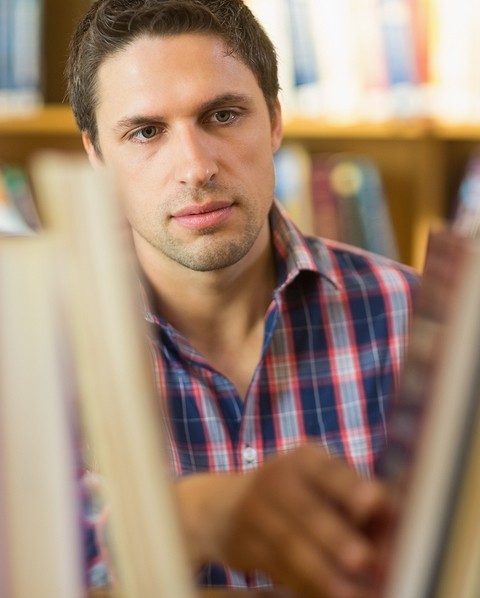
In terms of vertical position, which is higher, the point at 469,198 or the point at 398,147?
the point at 398,147

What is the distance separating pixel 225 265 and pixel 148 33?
278 mm

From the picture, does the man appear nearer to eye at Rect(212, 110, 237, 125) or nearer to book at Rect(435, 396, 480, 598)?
eye at Rect(212, 110, 237, 125)

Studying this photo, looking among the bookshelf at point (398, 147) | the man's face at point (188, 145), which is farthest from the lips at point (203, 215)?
the bookshelf at point (398, 147)

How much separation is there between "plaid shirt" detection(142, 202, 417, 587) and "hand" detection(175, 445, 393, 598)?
551 mm

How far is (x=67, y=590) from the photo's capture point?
0.37 m

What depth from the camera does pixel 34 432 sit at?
369 mm

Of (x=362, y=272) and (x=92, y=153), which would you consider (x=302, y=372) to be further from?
(x=92, y=153)

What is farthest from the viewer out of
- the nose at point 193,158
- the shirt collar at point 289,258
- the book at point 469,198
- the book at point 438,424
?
the book at point 469,198

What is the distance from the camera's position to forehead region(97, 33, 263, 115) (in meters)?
1.02

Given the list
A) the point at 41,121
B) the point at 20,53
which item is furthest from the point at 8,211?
the point at 20,53

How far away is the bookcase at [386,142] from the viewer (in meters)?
1.84

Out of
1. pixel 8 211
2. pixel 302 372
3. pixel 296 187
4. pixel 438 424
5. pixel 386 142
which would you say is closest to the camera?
pixel 438 424

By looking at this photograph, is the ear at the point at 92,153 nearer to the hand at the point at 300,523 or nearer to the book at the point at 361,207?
the hand at the point at 300,523

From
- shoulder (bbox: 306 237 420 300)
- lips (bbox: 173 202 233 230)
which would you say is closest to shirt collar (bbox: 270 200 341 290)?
shoulder (bbox: 306 237 420 300)
